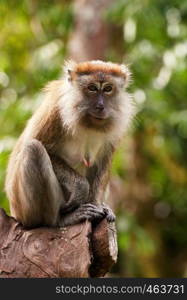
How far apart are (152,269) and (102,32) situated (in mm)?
5979

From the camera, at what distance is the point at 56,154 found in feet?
22.5

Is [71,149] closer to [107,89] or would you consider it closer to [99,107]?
[99,107]

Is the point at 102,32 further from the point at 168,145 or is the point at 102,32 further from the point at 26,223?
the point at 26,223

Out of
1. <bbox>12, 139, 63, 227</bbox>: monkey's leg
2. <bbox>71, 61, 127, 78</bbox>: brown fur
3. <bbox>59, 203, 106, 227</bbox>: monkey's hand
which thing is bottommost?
<bbox>59, 203, 106, 227</bbox>: monkey's hand

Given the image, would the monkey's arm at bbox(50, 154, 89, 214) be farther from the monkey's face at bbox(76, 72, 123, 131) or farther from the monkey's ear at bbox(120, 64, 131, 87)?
the monkey's ear at bbox(120, 64, 131, 87)

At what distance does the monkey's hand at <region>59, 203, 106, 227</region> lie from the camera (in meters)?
6.43

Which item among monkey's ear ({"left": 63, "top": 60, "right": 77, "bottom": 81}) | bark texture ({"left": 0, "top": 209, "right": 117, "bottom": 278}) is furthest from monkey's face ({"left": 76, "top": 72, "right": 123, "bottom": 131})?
bark texture ({"left": 0, "top": 209, "right": 117, "bottom": 278})

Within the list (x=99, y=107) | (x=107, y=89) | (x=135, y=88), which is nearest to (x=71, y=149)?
(x=99, y=107)

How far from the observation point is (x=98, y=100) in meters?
6.87

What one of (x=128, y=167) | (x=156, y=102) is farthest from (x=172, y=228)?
(x=156, y=102)

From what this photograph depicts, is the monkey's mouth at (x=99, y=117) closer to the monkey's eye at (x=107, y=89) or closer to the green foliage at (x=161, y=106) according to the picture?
the monkey's eye at (x=107, y=89)

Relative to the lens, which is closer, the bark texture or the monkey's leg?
the bark texture

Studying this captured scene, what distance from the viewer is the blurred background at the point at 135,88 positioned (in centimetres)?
1082

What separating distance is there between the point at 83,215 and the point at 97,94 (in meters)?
1.42
